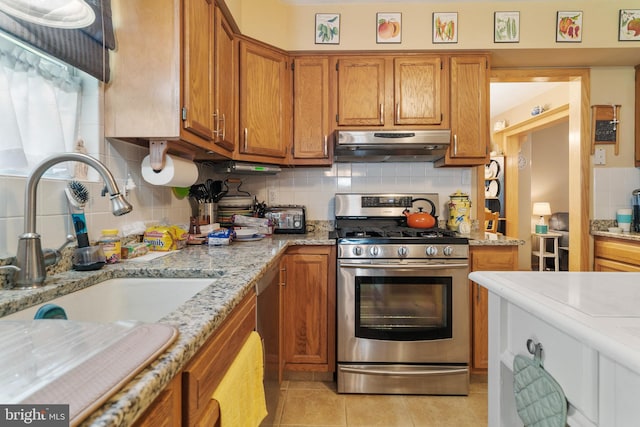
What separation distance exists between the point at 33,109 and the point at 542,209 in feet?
20.2

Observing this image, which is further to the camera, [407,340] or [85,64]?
[407,340]

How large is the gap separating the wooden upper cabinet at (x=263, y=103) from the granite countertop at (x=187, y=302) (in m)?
0.74

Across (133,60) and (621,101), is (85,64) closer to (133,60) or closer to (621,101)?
(133,60)

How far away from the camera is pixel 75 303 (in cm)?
96

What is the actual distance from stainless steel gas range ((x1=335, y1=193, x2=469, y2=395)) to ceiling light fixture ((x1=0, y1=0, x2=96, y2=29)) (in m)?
1.56

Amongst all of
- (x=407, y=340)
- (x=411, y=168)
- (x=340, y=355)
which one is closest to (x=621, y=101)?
(x=411, y=168)

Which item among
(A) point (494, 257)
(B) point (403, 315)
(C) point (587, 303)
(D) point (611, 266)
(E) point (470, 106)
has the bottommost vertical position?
(B) point (403, 315)

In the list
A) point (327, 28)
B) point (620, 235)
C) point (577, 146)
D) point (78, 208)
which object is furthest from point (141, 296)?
point (577, 146)

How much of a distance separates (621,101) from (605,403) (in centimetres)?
300

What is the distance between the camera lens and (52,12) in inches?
36.9

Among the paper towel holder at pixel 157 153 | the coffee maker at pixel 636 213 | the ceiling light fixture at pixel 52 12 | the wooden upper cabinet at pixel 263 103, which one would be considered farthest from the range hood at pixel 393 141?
the coffee maker at pixel 636 213

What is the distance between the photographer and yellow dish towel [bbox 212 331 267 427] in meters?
0.76

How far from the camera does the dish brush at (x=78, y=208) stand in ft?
3.73

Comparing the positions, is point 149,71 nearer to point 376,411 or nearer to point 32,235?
point 32,235
